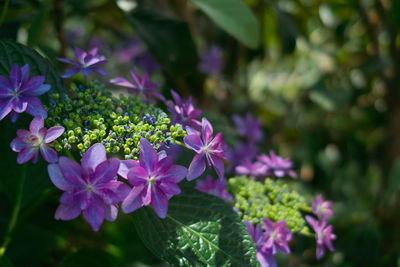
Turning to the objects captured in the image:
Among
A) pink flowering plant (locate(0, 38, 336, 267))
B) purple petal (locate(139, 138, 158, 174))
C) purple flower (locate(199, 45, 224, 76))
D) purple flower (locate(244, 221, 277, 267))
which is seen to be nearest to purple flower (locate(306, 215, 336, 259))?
pink flowering plant (locate(0, 38, 336, 267))

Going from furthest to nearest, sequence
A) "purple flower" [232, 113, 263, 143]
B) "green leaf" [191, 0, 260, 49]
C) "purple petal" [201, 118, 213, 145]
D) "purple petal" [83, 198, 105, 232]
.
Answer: "purple flower" [232, 113, 263, 143] → "green leaf" [191, 0, 260, 49] → "purple petal" [201, 118, 213, 145] → "purple petal" [83, 198, 105, 232]

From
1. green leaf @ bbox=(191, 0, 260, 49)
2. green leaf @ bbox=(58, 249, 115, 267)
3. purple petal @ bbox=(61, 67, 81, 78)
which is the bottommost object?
green leaf @ bbox=(58, 249, 115, 267)

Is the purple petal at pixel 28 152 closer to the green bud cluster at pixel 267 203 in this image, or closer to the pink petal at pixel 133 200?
the pink petal at pixel 133 200

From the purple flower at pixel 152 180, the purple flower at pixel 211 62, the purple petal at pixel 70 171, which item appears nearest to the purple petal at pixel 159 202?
the purple flower at pixel 152 180

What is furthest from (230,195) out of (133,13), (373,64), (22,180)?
(373,64)

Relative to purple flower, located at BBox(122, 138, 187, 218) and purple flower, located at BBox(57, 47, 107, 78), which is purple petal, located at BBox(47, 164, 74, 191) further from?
purple flower, located at BBox(57, 47, 107, 78)

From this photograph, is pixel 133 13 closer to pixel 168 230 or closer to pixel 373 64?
pixel 168 230
